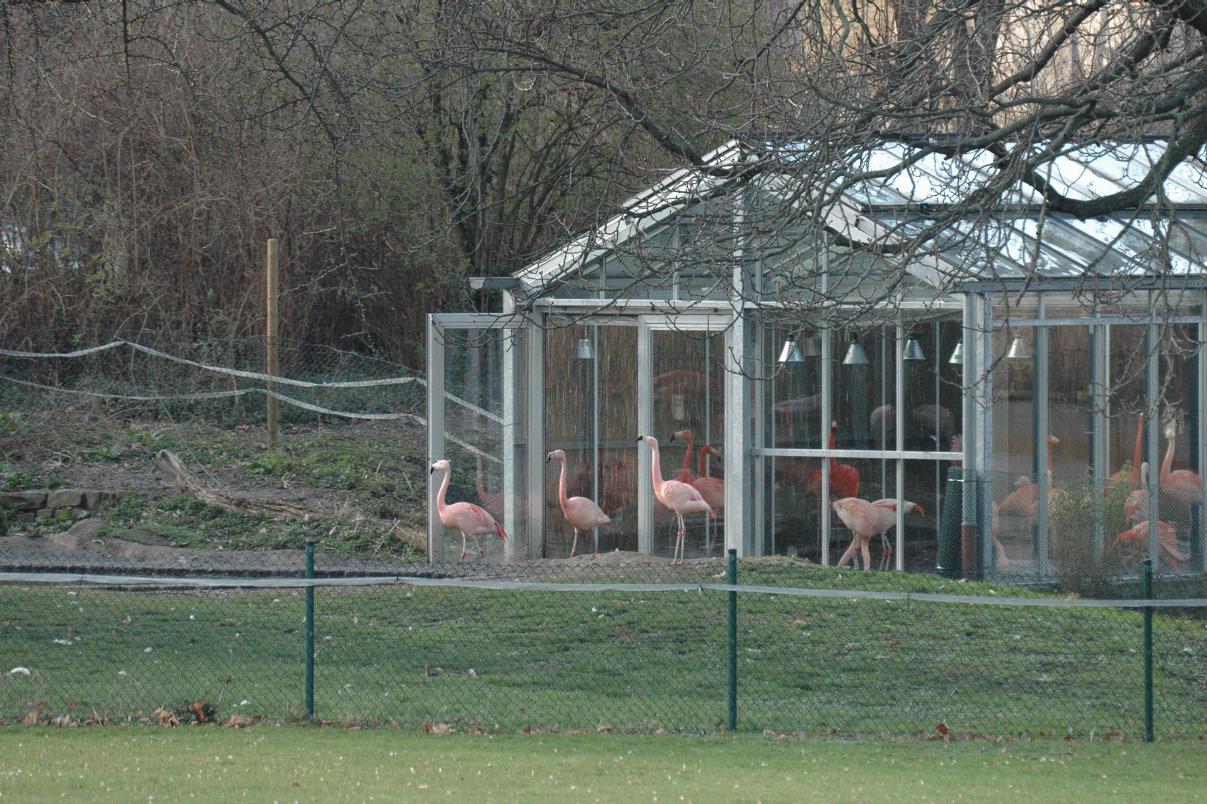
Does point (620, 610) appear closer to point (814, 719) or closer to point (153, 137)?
point (814, 719)

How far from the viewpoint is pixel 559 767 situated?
8812mm

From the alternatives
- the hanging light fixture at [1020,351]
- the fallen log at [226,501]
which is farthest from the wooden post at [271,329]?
the hanging light fixture at [1020,351]

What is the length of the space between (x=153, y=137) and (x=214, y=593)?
11.1 meters

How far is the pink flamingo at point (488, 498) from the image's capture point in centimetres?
1745

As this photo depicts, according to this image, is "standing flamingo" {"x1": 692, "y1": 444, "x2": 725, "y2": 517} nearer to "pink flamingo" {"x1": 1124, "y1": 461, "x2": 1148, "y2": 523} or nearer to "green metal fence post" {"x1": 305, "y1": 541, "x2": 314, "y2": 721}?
"pink flamingo" {"x1": 1124, "y1": 461, "x2": 1148, "y2": 523}

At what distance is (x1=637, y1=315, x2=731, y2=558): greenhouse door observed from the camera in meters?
17.0

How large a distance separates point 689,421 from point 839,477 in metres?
1.84

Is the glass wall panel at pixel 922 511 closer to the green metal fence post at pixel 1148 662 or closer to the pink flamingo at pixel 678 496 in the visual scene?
the pink flamingo at pixel 678 496

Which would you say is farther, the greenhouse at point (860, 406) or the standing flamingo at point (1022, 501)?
the standing flamingo at point (1022, 501)

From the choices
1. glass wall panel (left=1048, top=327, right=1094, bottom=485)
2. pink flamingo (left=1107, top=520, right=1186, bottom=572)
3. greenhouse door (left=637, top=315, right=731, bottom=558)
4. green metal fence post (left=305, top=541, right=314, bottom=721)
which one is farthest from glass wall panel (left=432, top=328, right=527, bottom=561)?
green metal fence post (left=305, top=541, right=314, bottom=721)

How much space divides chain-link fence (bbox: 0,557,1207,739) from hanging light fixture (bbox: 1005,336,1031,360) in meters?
2.31

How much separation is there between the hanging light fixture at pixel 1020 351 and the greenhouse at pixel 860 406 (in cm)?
2

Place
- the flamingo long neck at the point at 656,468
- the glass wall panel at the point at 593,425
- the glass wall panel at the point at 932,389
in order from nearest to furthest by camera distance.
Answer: the glass wall panel at the point at 932,389, the flamingo long neck at the point at 656,468, the glass wall panel at the point at 593,425

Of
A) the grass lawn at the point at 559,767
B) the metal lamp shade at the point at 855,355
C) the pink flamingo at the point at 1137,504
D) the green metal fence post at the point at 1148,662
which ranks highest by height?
Answer: the metal lamp shade at the point at 855,355
